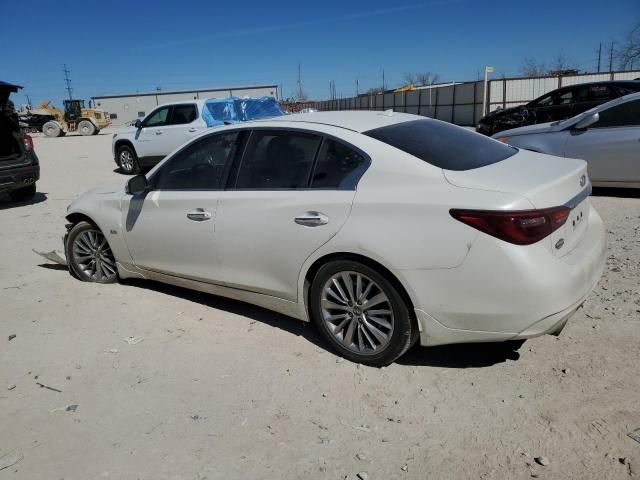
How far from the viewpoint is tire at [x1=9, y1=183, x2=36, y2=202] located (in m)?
10.1

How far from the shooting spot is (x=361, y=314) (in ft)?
10.5

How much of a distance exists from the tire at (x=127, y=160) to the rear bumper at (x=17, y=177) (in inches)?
161

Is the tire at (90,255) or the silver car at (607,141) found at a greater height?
the silver car at (607,141)

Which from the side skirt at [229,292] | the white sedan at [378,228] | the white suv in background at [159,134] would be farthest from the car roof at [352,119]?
the white suv in background at [159,134]

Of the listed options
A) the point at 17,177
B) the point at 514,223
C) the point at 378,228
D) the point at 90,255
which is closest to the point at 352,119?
the point at 378,228

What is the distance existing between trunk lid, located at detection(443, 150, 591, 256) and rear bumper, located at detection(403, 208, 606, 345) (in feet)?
0.39

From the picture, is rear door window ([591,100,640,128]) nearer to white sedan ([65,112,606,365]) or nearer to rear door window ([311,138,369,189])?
white sedan ([65,112,606,365])

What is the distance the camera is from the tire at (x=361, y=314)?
3.03m

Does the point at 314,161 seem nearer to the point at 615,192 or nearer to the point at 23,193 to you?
the point at 615,192

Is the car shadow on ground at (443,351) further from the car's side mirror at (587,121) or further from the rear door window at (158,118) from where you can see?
the rear door window at (158,118)

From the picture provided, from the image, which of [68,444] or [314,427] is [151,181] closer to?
[68,444]

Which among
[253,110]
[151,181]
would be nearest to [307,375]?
[151,181]

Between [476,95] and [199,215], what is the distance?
3004cm

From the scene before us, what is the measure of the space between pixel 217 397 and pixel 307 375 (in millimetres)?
568
